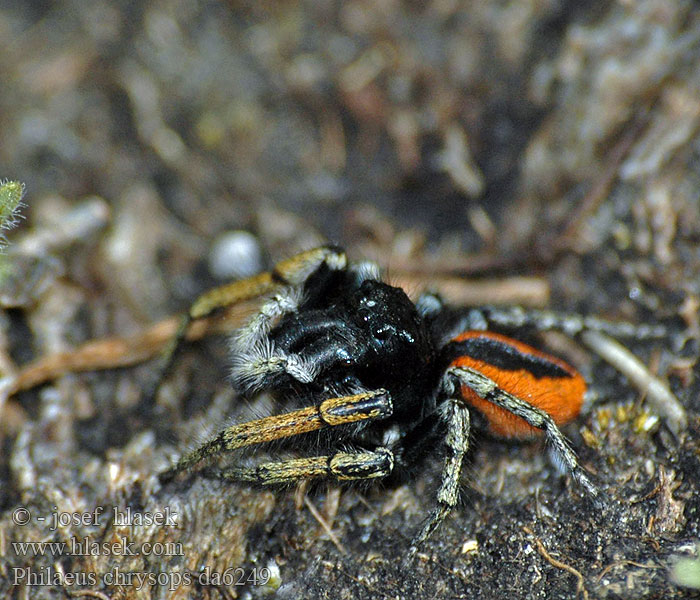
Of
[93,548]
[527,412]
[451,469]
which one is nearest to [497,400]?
[527,412]

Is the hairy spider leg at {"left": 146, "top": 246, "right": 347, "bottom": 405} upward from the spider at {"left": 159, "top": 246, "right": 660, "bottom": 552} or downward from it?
upward

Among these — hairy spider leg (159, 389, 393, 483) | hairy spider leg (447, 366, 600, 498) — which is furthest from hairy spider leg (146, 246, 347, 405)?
hairy spider leg (447, 366, 600, 498)

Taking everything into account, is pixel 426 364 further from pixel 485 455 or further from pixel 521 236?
pixel 521 236

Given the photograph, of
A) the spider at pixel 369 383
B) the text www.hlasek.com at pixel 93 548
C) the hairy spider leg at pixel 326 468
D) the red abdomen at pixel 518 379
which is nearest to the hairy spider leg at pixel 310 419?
the spider at pixel 369 383

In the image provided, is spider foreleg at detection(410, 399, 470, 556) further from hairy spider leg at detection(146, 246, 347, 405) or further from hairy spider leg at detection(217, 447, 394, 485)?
hairy spider leg at detection(146, 246, 347, 405)

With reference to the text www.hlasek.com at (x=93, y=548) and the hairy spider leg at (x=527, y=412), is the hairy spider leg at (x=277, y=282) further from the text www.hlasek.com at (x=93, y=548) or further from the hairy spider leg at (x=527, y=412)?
the text www.hlasek.com at (x=93, y=548)

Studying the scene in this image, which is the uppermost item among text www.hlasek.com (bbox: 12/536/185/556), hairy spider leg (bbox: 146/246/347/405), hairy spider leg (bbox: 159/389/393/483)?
hairy spider leg (bbox: 146/246/347/405)

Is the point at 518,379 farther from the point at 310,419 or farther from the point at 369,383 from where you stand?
the point at 310,419

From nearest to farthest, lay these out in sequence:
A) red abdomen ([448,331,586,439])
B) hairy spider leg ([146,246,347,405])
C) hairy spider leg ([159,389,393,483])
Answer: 1. hairy spider leg ([159,389,393,483])
2. red abdomen ([448,331,586,439])
3. hairy spider leg ([146,246,347,405])

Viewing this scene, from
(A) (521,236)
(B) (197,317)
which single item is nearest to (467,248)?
(A) (521,236)
